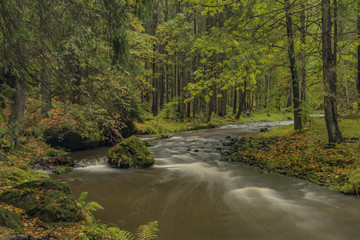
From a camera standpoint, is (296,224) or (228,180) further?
(228,180)

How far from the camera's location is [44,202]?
11.9 ft

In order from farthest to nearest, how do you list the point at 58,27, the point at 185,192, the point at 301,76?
the point at 301,76, the point at 185,192, the point at 58,27

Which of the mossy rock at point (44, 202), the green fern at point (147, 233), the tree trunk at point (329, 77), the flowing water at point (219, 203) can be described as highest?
the tree trunk at point (329, 77)

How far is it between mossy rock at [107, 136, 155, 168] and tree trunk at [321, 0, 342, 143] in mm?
7552

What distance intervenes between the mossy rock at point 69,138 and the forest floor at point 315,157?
8.06m

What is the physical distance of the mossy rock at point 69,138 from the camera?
11617 mm

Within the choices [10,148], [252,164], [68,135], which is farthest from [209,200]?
[68,135]

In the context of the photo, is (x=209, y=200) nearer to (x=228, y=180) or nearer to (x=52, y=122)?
(x=228, y=180)

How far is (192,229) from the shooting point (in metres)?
4.34

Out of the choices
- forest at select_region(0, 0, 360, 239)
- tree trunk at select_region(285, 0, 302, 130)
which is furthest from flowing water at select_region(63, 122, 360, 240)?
tree trunk at select_region(285, 0, 302, 130)

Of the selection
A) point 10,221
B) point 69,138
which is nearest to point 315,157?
point 10,221

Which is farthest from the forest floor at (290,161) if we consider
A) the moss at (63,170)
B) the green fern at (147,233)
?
the moss at (63,170)

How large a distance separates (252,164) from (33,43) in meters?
8.47

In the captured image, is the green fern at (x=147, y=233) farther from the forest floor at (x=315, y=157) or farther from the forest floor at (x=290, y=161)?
the forest floor at (x=315, y=157)
